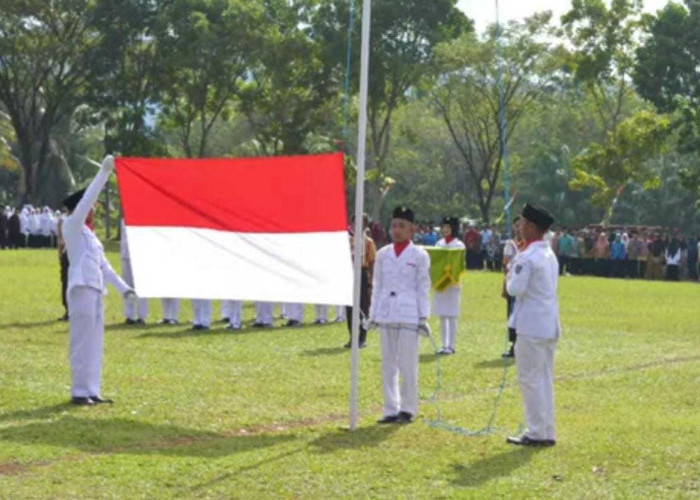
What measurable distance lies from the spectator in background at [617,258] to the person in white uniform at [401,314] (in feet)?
136

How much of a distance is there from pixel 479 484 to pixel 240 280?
4025 millimetres

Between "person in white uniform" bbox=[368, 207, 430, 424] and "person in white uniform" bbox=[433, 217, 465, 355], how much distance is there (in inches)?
269

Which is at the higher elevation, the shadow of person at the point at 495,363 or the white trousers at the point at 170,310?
the white trousers at the point at 170,310

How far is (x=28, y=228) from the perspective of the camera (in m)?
57.9

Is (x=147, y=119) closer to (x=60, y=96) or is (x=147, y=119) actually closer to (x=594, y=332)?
(x=60, y=96)

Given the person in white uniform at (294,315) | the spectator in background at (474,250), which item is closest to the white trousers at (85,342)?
the person in white uniform at (294,315)

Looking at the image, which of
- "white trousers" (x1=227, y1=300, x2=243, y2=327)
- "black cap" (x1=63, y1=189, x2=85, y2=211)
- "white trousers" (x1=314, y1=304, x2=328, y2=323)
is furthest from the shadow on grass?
"black cap" (x1=63, y1=189, x2=85, y2=211)

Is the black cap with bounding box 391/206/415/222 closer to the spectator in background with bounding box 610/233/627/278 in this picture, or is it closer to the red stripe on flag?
the red stripe on flag

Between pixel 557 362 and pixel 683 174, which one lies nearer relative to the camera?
pixel 557 362

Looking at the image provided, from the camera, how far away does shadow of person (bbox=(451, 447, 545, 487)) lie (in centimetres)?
1110

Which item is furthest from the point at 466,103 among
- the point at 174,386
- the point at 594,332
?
the point at 174,386

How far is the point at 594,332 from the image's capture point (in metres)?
25.6

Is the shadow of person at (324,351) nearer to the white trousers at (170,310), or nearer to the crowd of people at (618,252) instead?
the white trousers at (170,310)

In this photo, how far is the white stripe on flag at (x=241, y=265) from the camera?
13945 millimetres
